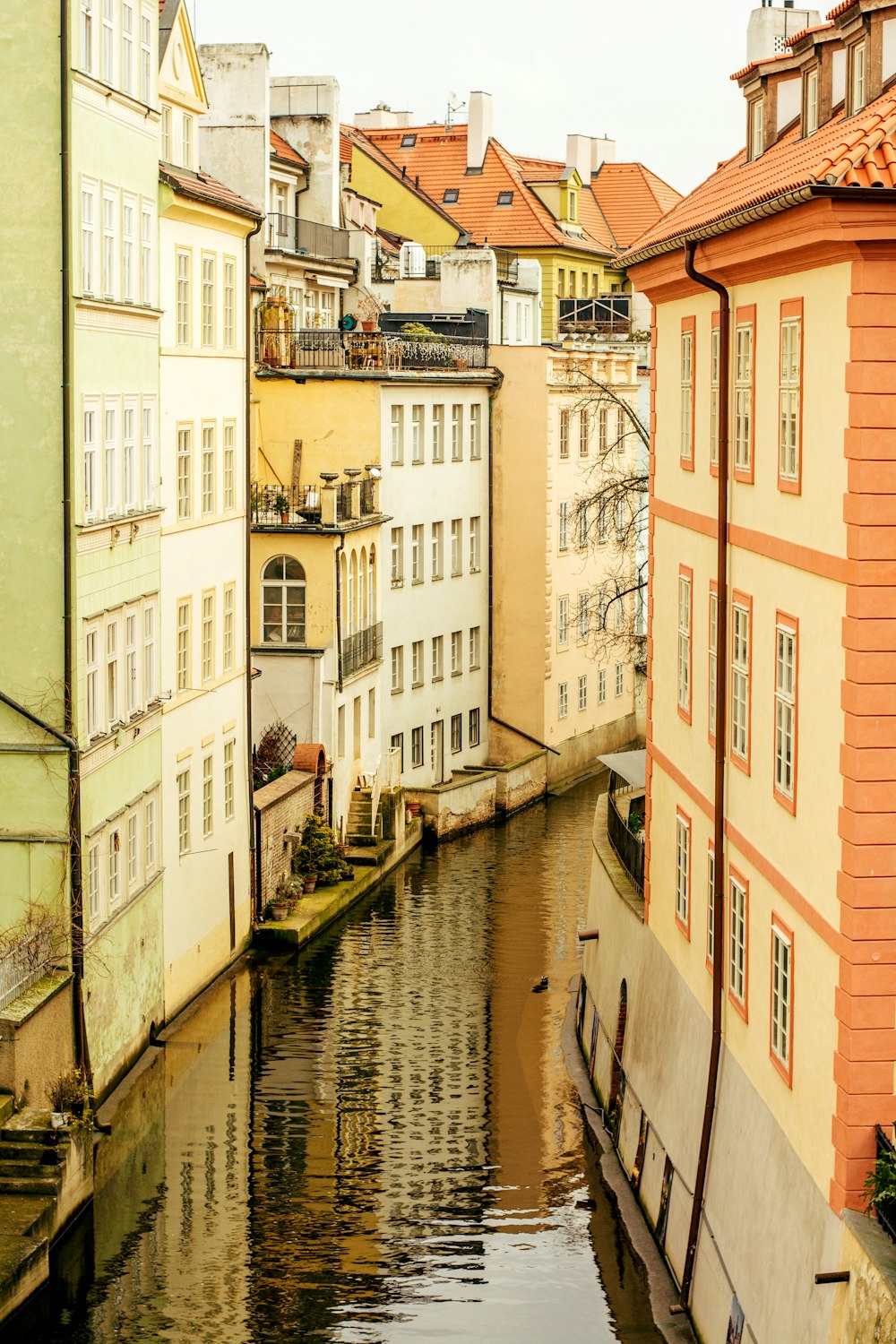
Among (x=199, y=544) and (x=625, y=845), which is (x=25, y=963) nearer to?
(x=625, y=845)

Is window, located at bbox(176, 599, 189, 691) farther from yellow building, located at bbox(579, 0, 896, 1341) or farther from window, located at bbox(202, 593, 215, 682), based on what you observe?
yellow building, located at bbox(579, 0, 896, 1341)

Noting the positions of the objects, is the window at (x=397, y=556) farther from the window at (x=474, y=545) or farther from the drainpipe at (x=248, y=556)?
the drainpipe at (x=248, y=556)

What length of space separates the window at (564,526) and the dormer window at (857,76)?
136 ft

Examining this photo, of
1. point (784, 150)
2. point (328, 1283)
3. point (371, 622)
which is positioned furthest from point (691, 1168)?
point (371, 622)

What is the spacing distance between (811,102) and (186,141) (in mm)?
15708

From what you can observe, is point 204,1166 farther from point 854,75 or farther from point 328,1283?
point 854,75

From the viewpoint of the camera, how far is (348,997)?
36.2m

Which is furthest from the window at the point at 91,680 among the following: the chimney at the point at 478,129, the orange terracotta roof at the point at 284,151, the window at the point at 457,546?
the chimney at the point at 478,129

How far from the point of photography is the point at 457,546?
190ft

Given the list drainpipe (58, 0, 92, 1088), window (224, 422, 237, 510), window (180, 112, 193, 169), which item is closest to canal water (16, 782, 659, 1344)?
drainpipe (58, 0, 92, 1088)

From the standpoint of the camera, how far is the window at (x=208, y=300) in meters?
35.4

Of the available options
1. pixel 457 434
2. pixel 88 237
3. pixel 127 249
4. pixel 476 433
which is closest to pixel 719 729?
pixel 88 237

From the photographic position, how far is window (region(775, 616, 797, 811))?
18.0m

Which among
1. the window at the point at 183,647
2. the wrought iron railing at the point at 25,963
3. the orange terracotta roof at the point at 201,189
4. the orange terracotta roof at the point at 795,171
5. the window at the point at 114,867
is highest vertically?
the orange terracotta roof at the point at 201,189
